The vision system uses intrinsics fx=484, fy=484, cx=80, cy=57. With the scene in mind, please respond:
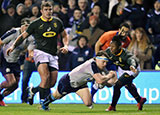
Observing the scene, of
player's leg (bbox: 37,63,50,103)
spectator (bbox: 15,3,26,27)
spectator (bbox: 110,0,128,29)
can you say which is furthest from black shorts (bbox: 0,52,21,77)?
spectator (bbox: 110,0,128,29)

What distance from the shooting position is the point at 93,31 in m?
16.7

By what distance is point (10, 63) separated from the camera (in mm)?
13969

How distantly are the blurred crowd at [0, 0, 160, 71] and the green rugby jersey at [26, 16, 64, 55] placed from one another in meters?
4.10

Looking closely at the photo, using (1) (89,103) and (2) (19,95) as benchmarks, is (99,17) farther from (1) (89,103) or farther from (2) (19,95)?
(1) (89,103)

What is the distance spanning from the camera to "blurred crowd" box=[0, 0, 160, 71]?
16109 mm

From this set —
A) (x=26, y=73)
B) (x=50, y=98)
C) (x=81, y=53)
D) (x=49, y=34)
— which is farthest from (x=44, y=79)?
(x=81, y=53)

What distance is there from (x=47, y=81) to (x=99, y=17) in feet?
20.0

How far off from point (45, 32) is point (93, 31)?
5.06m

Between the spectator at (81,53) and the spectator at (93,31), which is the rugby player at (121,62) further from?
the spectator at (93,31)

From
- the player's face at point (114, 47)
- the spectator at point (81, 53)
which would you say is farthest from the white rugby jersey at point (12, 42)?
the player's face at point (114, 47)

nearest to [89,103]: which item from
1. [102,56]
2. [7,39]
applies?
[102,56]

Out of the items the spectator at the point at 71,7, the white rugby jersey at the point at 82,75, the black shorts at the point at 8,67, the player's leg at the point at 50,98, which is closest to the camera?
the white rugby jersey at the point at 82,75

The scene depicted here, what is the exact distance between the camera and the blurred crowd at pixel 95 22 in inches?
634

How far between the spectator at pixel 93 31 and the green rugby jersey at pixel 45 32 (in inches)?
185
